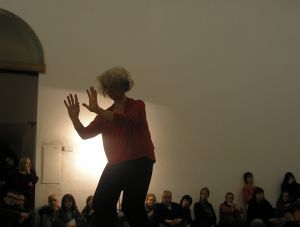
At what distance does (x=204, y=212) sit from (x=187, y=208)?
9.9 inches

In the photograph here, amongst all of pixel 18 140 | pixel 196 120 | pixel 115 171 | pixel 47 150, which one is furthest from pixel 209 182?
pixel 115 171

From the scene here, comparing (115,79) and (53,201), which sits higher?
(115,79)

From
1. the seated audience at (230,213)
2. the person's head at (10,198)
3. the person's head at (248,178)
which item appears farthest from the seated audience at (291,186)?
the person's head at (10,198)

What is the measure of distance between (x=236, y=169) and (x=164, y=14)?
236 centimetres

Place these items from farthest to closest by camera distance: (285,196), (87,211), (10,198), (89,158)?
(285,196) < (89,158) < (87,211) < (10,198)

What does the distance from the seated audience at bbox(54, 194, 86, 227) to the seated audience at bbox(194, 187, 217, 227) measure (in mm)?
1472

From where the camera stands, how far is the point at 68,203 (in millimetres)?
5566

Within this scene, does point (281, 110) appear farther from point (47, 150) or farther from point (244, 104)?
point (47, 150)

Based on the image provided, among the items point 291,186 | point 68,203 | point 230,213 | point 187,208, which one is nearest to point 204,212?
point 187,208

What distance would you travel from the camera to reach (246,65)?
22.1 feet

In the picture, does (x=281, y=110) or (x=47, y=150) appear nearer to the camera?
(x=47, y=150)

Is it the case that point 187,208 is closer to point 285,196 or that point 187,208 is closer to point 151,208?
point 151,208

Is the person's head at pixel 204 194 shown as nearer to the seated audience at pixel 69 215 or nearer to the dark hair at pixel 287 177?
the dark hair at pixel 287 177

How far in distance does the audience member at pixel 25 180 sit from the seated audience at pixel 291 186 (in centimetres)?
337
